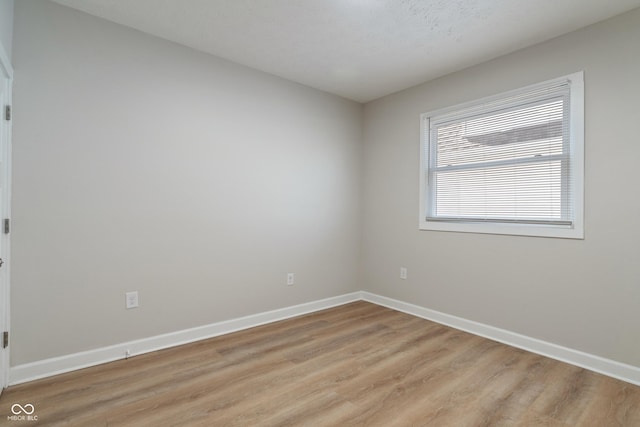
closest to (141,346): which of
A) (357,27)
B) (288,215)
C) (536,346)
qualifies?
(288,215)

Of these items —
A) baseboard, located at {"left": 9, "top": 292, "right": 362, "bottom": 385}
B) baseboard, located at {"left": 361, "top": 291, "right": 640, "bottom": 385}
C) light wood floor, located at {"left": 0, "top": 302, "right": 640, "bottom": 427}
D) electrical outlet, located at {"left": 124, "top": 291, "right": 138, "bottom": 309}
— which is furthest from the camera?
electrical outlet, located at {"left": 124, "top": 291, "right": 138, "bottom": 309}

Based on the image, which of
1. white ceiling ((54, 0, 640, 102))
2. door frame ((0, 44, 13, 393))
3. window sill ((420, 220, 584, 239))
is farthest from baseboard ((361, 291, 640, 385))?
door frame ((0, 44, 13, 393))

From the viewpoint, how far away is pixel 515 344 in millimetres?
2766

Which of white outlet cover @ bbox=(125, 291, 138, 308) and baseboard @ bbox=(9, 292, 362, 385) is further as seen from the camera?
white outlet cover @ bbox=(125, 291, 138, 308)

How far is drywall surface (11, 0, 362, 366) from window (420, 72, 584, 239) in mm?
1421

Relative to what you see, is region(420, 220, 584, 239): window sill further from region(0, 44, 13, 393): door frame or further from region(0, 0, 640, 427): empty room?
region(0, 44, 13, 393): door frame

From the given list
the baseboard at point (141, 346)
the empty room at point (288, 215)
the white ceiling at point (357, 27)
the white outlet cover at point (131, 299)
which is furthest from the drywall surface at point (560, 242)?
the white outlet cover at point (131, 299)

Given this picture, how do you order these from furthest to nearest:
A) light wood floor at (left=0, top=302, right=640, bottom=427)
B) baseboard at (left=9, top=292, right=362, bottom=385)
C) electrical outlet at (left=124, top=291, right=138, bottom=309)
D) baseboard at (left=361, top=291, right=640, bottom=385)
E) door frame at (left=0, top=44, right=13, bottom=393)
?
electrical outlet at (left=124, top=291, right=138, bottom=309) < baseboard at (left=361, top=291, right=640, bottom=385) < baseboard at (left=9, top=292, right=362, bottom=385) < door frame at (left=0, top=44, right=13, bottom=393) < light wood floor at (left=0, top=302, right=640, bottom=427)

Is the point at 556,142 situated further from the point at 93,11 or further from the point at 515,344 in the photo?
the point at 93,11

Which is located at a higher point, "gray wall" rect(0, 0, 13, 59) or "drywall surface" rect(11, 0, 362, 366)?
"gray wall" rect(0, 0, 13, 59)

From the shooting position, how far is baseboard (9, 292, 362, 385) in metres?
2.12

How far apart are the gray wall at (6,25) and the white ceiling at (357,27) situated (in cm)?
32

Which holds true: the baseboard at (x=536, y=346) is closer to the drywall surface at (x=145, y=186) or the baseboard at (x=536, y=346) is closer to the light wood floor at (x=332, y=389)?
the light wood floor at (x=332, y=389)

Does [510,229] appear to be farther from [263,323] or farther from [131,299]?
[131,299]
